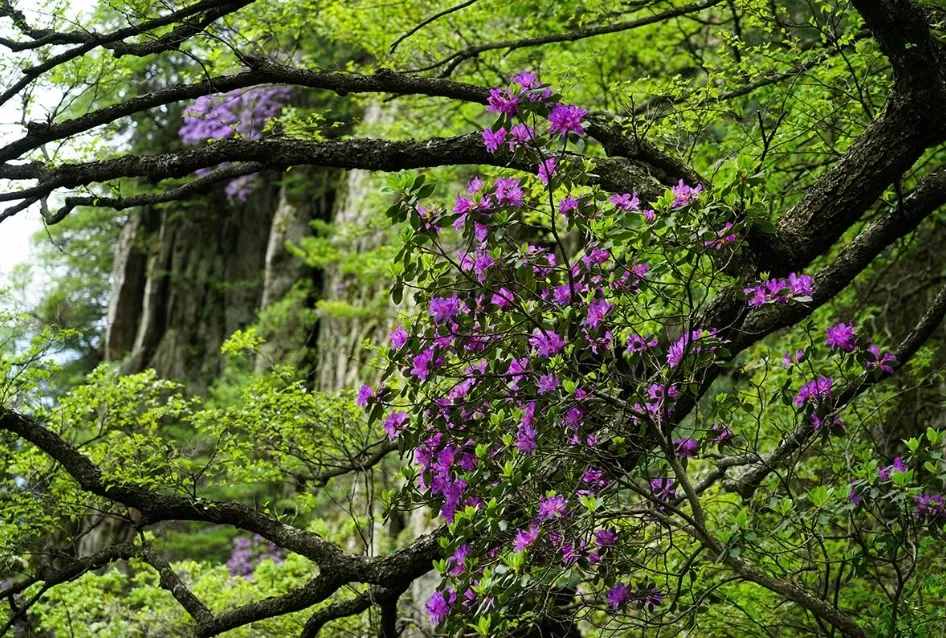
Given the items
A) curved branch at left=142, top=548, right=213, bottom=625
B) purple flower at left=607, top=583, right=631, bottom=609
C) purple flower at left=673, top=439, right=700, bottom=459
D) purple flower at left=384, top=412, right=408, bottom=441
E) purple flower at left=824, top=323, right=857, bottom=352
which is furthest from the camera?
curved branch at left=142, top=548, right=213, bottom=625

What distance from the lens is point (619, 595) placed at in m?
3.10

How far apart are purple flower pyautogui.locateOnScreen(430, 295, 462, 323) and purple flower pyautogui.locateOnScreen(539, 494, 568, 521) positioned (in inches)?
23.4

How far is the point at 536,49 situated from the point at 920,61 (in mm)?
4491

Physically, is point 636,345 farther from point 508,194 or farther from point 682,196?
point 508,194

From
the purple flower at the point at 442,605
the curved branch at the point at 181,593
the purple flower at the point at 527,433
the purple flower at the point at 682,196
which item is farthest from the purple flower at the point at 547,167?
the curved branch at the point at 181,593

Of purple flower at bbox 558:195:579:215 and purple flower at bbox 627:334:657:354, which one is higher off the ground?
purple flower at bbox 558:195:579:215

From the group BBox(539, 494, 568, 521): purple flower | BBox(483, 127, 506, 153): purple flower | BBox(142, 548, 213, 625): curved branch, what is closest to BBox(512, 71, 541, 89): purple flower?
BBox(483, 127, 506, 153): purple flower

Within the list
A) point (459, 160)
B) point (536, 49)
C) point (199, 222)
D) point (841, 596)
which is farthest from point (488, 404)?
point (199, 222)

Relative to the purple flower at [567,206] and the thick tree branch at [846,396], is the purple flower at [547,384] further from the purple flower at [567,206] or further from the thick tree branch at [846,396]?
the thick tree branch at [846,396]

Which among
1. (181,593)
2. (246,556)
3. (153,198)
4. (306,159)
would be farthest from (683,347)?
(246,556)

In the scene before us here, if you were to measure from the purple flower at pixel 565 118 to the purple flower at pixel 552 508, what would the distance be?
3.33 feet

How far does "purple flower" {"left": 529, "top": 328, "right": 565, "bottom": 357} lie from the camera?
2.88 m

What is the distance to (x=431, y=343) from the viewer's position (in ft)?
9.74

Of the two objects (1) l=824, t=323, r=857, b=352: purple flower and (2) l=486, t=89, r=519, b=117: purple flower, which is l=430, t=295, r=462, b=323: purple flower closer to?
(2) l=486, t=89, r=519, b=117: purple flower
